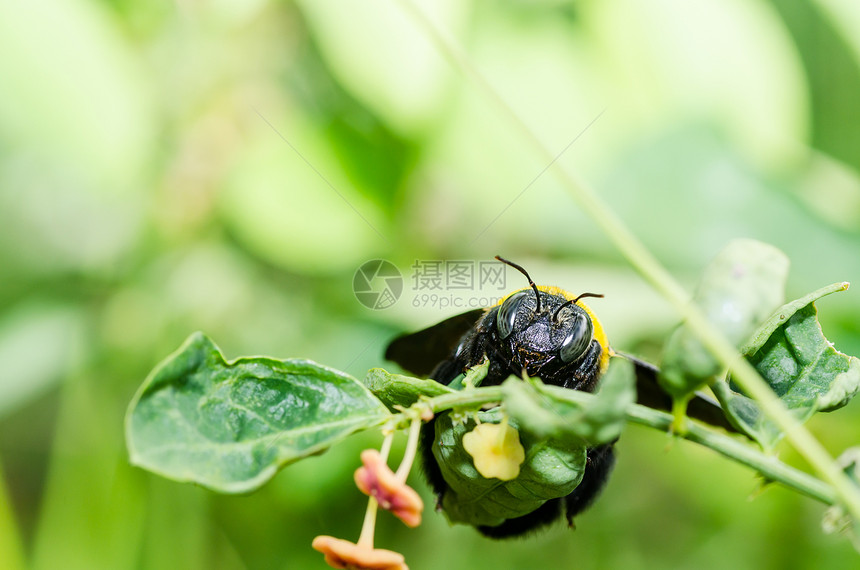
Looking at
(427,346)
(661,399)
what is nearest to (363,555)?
(427,346)

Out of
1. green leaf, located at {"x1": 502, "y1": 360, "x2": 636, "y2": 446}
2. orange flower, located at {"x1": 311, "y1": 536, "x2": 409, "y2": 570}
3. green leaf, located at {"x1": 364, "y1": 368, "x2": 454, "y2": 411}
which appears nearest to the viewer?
green leaf, located at {"x1": 502, "y1": 360, "x2": 636, "y2": 446}

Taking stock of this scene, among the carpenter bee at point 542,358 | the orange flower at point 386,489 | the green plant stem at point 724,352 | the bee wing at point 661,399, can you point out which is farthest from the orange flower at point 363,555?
the bee wing at point 661,399

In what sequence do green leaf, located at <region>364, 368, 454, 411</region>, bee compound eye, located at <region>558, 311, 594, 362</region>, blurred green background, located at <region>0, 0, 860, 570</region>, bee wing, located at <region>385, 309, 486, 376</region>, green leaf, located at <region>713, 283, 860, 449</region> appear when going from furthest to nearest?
blurred green background, located at <region>0, 0, 860, 570</region>, bee wing, located at <region>385, 309, 486, 376</region>, bee compound eye, located at <region>558, 311, 594, 362</region>, green leaf, located at <region>713, 283, 860, 449</region>, green leaf, located at <region>364, 368, 454, 411</region>

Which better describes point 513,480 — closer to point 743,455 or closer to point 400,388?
point 400,388

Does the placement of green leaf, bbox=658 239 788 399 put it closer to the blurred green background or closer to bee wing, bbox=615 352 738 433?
bee wing, bbox=615 352 738 433

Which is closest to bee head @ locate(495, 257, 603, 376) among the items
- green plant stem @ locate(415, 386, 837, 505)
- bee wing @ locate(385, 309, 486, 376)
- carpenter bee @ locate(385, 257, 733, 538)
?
carpenter bee @ locate(385, 257, 733, 538)

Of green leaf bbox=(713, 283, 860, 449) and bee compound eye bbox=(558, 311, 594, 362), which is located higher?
green leaf bbox=(713, 283, 860, 449)

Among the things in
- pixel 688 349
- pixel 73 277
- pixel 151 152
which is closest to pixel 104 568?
pixel 73 277

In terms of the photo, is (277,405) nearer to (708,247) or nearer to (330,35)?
(330,35)

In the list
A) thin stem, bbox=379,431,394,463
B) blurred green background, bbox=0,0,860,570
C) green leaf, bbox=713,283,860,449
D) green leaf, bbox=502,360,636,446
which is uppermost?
green leaf, bbox=713,283,860,449
